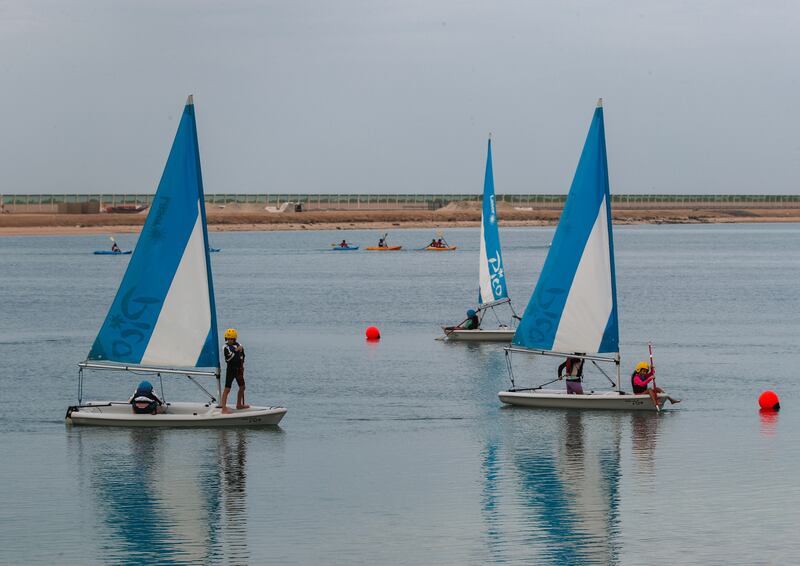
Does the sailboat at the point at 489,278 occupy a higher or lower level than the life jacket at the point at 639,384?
higher

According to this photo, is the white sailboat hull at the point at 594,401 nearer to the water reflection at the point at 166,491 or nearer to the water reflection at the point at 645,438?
the water reflection at the point at 645,438

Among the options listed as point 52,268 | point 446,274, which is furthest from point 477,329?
point 52,268

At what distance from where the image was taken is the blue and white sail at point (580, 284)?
1613 inches

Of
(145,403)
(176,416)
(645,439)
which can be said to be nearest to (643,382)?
(645,439)

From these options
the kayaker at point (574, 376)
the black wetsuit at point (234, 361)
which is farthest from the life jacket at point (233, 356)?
the kayaker at point (574, 376)

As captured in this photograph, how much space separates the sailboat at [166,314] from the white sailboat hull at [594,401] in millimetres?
7793

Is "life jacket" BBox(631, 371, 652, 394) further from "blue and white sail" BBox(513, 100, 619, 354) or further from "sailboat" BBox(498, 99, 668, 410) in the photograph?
"blue and white sail" BBox(513, 100, 619, 354)

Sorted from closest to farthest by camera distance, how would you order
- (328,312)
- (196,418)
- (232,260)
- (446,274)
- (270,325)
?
(196,418)
(270,325)
(328,312)
(446,274)
(232,260)

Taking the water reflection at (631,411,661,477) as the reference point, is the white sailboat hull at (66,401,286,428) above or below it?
above

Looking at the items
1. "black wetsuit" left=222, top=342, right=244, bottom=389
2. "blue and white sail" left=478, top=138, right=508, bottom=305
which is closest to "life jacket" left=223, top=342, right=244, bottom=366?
"black wetsuit" left=222, top=342, right=244, bottom=389

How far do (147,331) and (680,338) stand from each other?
109ft

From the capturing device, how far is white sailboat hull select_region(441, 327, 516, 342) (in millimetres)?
60072

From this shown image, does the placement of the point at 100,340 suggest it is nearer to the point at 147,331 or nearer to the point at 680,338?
the point at 147,331

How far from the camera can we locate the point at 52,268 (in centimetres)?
Result: 13338
